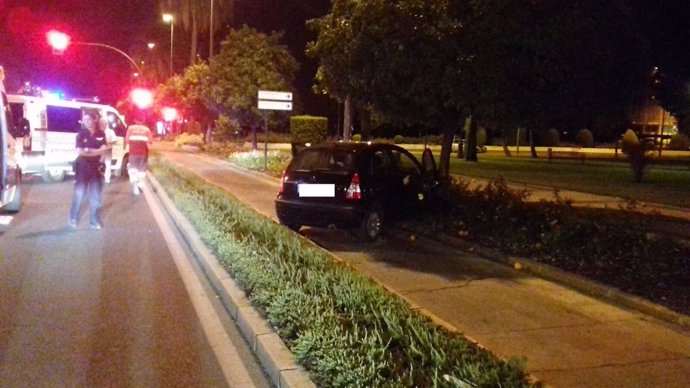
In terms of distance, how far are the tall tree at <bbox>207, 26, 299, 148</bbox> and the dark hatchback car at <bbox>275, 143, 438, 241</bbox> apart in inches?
930

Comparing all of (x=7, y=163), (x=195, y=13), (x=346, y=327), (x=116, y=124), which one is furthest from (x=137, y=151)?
(x=195, y=13)

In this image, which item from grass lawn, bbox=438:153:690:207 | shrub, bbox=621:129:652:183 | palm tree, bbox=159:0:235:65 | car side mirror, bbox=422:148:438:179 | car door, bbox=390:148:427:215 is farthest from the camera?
palm tree, bbox=159:0:235:65

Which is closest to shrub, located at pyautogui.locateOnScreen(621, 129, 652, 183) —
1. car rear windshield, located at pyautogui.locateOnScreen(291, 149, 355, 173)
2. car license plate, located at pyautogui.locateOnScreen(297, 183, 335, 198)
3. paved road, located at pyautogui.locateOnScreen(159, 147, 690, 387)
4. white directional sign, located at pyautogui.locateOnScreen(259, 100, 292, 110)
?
white directional sign, located at pyautogui.locateOnScreen(259, 100, 292, 110)

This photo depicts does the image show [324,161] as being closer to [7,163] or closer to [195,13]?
[7,163]

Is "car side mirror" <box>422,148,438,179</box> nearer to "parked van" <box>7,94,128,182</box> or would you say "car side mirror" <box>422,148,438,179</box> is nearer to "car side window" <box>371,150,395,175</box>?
"car side window" <box>371,150,395,175</box>

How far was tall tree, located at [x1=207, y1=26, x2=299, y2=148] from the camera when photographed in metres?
36.3

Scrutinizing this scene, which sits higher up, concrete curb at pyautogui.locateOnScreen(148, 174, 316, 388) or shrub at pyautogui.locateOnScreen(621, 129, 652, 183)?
shrub at pyautogui.locateOnScreen(621, 129, 652, 183)

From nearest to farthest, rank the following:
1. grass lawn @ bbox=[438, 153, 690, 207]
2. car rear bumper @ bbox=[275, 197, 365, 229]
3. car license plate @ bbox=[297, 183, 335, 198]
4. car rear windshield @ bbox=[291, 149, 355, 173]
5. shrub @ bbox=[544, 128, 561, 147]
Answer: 1. car rear bumper @ bbox=[275, 197, 365, 229]
2. car license plate @ bbox=[297, 183, 335, 198]
3. car rear windshield @ bbox=[291, 149, 355, 173]
4. grass lawn @ bbox=[438, 153, 690, 207]
5. shrub @ bbox=[544, 128, 561, 147]

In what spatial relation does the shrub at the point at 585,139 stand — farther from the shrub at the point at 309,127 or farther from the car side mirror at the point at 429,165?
the car side mirror at the point at 429,165

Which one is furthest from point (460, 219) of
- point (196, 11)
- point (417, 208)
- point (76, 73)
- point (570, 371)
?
point (76, 73)

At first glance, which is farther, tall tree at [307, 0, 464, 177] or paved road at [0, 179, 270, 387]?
tall tree at [307, 0, 464, 177]

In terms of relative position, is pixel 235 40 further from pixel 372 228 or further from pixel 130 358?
pixel 130 358

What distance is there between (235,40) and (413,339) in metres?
33.9

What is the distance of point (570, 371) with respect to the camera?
19.1 feet
